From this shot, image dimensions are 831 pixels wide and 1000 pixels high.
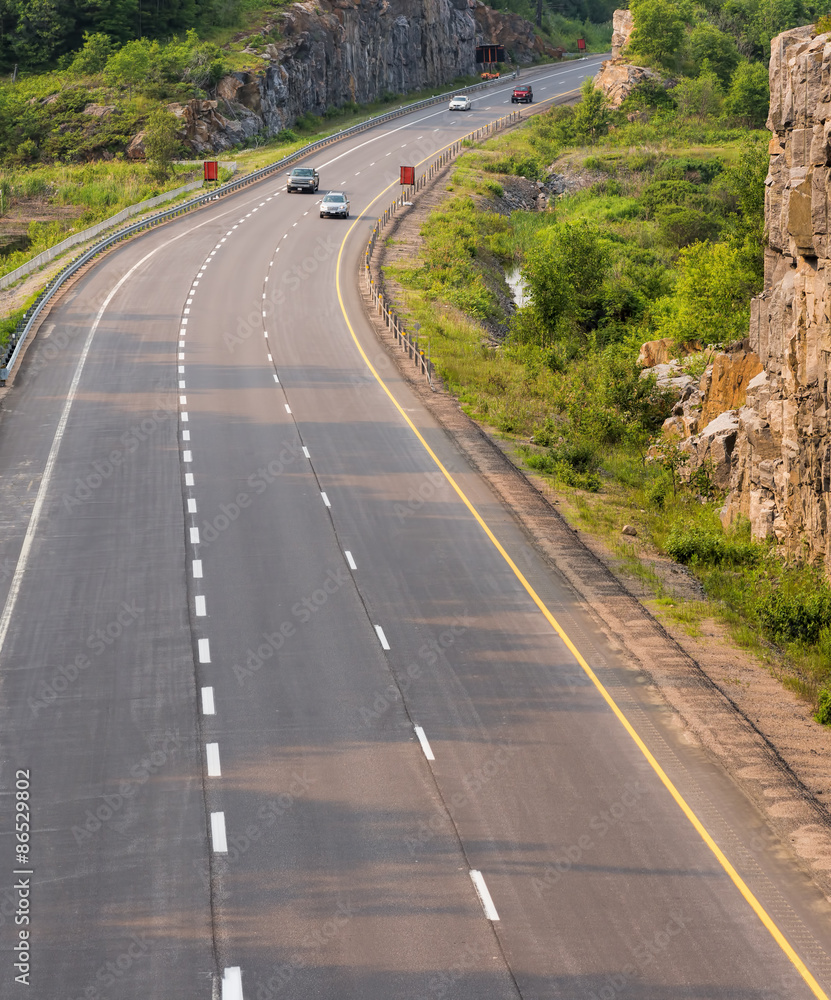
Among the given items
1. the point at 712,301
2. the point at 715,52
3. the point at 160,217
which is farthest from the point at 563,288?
the point at 715,52

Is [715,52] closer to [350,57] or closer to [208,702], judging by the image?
[350,57]

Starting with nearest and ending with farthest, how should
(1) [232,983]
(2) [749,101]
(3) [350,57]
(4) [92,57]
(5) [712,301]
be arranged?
(1) [232,983]
(5) [712,301]
(2) [749,101]
(4) [92,57]
(3) [350,57]

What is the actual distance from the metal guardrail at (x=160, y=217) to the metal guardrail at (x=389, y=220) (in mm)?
10276

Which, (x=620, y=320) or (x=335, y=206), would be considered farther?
(x=335, y=206)

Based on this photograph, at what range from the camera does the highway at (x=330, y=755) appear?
45.0ft

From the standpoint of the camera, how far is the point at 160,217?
66875mm

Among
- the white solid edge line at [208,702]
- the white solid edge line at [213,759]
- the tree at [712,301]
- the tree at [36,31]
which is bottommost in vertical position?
the white solid edge line at [213,759]

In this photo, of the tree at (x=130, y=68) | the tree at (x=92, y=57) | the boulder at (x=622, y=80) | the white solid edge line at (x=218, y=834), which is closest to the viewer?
the white solid edge line at (x=218, y=834)

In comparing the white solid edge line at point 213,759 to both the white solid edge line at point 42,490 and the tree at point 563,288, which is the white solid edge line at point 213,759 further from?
the tree at point 563,288

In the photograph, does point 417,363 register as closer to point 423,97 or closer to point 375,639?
point 375,639

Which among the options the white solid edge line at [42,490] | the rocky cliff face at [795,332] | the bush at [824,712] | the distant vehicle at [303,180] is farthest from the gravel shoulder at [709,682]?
the distant vehicle at [303,180]

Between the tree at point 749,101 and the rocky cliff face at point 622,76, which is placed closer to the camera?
the tree at point 749,101

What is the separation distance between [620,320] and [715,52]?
180ft

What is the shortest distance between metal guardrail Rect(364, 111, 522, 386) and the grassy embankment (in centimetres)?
94
